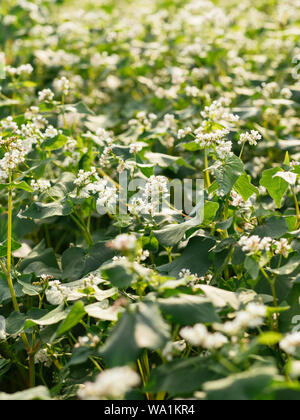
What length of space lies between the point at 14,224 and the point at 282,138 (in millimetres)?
1601

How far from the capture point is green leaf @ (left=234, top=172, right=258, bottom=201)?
1.86 metres

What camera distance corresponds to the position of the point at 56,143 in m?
2.23

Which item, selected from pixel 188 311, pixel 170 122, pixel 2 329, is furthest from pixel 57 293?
pixel 170 122

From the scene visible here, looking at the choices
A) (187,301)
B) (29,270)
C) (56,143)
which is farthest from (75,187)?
(187,301)

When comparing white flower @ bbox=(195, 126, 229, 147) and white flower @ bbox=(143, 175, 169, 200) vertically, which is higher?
white flower @ bbox=(195, 126, 229, 147)

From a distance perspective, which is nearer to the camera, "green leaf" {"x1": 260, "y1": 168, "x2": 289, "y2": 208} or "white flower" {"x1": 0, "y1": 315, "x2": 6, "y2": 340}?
"white flower" {"x1": 0, "y1": 315, "x2": 6, "y2": 340}

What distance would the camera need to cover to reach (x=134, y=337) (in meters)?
1.18

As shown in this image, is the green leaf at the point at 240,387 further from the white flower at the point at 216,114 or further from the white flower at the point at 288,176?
the white flower at the point at 216,114

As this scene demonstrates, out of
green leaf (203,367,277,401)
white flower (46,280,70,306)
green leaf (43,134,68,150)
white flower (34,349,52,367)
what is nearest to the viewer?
green leaf (203,367,277,401)

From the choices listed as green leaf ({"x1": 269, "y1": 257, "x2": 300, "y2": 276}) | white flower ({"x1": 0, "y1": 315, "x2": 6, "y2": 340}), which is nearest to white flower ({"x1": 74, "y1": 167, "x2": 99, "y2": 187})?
white flower ({"x1": 0, "y1": 315, "x2": 6, "y2": 340})

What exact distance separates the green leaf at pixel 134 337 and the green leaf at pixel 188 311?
0.05m

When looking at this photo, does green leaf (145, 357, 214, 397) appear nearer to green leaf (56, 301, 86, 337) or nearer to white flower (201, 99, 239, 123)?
green leaf (56, 301, 86, 337)

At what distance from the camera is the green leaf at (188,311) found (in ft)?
4.20

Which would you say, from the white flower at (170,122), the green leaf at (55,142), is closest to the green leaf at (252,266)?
the green leaf at (55,142)
